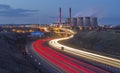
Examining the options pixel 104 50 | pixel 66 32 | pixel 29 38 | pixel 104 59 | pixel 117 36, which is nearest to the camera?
pixel 104 59

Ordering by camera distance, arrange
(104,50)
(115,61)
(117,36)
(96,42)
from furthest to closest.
→ 1. (96,42)
2. (117,36)
3. (104,50)
4. (115,61)

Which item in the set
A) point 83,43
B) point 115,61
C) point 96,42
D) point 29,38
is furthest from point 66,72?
point 29,38

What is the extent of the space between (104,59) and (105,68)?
502 inches

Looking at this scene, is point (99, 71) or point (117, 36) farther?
point (117, 36)

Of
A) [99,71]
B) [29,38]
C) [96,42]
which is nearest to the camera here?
[99,71]

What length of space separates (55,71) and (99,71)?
8039mm

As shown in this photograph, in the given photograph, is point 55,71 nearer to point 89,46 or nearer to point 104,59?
point 104,59

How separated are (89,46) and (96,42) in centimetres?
345

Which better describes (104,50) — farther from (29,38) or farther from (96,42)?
(29,38)

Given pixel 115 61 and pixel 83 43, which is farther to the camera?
pixel 83 43

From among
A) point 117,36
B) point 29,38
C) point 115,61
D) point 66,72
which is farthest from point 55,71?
point 29,38

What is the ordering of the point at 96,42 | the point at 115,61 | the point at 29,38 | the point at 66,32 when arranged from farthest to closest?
1. the point at 66,32
2. the point at 29,38
3. the point at 96,42
4. the point at 115,61

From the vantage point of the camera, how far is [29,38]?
174875mm

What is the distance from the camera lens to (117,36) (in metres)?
95.1
